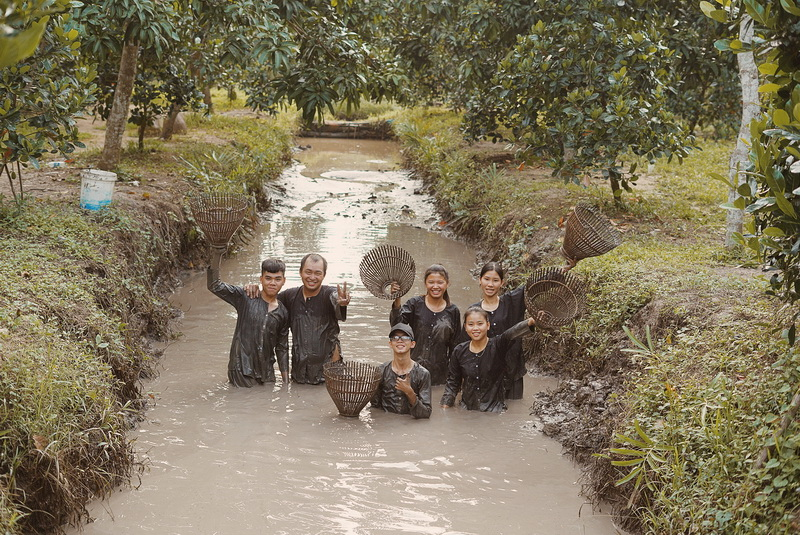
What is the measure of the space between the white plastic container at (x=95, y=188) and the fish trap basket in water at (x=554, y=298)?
14.5 feet

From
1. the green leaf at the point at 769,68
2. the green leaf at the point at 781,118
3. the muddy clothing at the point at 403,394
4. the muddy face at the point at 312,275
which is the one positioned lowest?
the muddy clothing at the point at 403,394

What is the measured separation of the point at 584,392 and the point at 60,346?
360 centimetres

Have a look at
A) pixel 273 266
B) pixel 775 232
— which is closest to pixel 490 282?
pixel 273 266

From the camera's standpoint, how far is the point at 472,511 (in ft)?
15.5

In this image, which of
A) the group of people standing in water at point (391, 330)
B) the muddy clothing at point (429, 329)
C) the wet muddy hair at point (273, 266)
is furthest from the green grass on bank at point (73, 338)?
the muddy clothing at point (429, 329)

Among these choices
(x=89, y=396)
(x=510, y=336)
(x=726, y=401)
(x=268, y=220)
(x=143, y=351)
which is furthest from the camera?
(x=268, y=220)

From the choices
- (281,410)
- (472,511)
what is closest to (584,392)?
(472,511)

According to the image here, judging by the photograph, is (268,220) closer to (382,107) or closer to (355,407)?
(355,407)

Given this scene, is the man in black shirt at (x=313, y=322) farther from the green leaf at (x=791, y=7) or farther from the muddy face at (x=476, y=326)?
the green leaf at (x=791, y=7)

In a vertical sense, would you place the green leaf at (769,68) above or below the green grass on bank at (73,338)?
above

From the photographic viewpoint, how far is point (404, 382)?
5.83m

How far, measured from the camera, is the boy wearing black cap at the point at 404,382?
586 centimetres

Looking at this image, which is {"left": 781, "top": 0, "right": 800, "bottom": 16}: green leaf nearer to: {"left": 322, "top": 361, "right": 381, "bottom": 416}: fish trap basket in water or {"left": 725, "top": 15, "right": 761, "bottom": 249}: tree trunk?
{"left": 322, "top": 361, "right": 381, "bottom": 416}: fish trap basket in water

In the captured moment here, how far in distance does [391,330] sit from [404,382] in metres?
0.67
